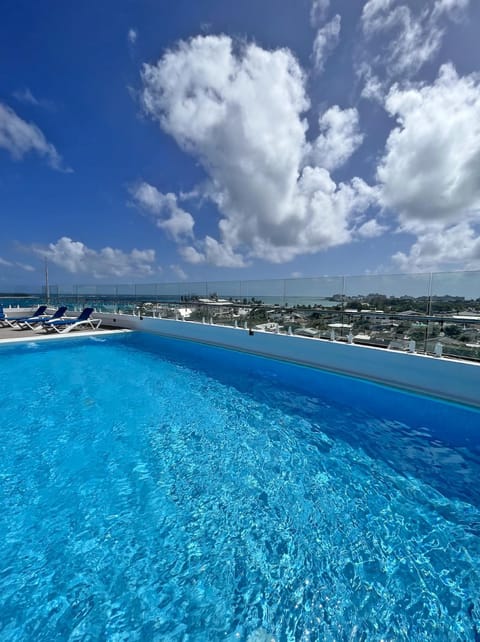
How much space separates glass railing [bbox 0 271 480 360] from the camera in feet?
16.4

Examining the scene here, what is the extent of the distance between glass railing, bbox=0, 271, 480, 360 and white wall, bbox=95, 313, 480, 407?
0.24 m

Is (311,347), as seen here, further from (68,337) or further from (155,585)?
(68,337)

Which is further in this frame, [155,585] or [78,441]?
[78,441]

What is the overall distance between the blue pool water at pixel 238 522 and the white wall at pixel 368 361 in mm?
482


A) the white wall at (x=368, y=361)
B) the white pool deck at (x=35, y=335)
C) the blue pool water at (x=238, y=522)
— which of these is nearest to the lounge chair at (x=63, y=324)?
the white pool deck at (x=35, y=335)

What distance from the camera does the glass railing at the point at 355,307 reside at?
5004 mm

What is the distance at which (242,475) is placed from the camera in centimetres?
288

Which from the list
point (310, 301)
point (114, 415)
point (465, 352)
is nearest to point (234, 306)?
point (310, 301)

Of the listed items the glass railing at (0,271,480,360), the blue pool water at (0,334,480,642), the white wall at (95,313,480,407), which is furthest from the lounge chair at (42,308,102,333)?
the blue pool water at (0,334,480,642)

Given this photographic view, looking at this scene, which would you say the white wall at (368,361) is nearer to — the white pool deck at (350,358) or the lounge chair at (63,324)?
the white pool deck at (350,358)

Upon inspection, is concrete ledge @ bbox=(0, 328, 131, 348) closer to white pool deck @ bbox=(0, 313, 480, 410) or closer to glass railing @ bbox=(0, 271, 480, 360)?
white pool deck @ bbox=(0, 313, 480, 410)

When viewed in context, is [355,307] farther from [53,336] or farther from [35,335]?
[35,335]

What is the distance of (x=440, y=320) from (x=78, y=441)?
21.8ft

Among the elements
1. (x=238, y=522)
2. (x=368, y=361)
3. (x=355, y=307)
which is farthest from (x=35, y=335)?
(x=368, y=361)
